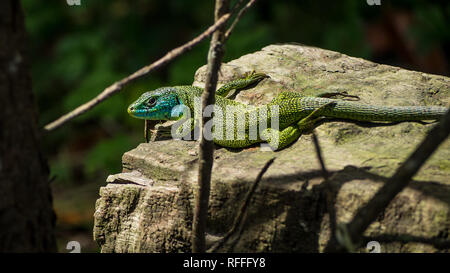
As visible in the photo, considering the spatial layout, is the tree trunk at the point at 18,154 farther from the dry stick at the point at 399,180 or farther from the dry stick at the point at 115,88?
the dry stick at the point at 399,180

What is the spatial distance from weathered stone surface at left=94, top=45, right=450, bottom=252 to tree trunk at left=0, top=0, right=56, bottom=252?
1342mm

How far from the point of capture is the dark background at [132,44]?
24.3 feet

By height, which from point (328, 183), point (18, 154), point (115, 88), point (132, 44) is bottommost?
point (132, 44)

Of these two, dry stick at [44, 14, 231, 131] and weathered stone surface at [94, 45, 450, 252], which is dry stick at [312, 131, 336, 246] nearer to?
weathered stone surface at [94, 45, 450, 252]

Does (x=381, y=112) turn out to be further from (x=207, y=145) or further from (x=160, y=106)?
(x=160, y=106)

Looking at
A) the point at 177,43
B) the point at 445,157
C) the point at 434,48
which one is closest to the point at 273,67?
the point at 445,157

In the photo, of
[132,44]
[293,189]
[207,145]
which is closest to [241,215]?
[293,189]

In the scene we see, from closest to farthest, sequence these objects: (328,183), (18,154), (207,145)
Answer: (18,154) → (328,183) → (207,145)

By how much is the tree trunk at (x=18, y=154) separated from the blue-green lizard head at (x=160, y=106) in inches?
105

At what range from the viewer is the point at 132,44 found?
338 inches

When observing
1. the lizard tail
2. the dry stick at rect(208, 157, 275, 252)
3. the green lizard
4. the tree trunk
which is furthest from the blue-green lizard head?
the tree trunk

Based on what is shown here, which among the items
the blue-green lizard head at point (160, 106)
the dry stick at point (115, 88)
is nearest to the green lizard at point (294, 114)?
the blue-green lizard head at point (160, 106)

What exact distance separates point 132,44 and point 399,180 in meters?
7.02

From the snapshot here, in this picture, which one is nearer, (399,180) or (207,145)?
(399,180)
